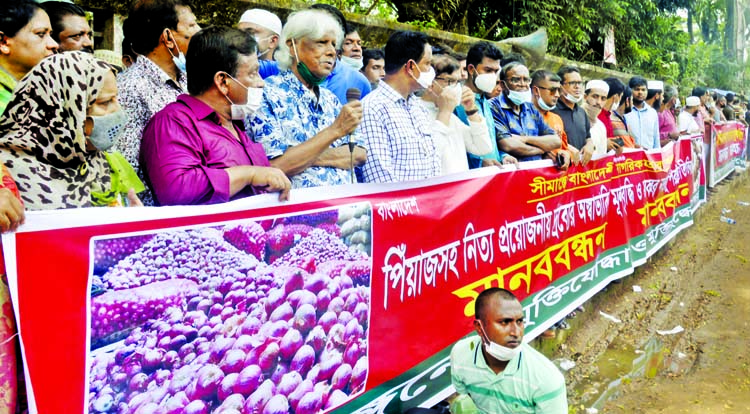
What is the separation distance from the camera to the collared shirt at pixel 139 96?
114 inches

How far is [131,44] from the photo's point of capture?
3.32 m

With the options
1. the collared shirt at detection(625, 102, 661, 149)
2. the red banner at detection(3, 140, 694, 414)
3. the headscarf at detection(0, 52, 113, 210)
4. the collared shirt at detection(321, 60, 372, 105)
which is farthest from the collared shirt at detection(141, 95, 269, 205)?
the collared shirt at detection(625, 102, 661, 149)

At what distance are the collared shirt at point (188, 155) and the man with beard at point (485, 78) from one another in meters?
2.55

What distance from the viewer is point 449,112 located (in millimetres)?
4109

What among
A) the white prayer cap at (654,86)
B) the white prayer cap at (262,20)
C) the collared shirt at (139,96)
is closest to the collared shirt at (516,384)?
the collared shirt at (139,96)

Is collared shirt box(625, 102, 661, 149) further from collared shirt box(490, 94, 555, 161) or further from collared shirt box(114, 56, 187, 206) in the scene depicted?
collared shirt box(114, 56, 187, 206)

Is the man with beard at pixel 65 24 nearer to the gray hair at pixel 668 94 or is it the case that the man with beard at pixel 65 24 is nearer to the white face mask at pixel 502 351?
the white face mask at pixel 502 351

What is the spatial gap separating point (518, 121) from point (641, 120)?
4405 millimetres

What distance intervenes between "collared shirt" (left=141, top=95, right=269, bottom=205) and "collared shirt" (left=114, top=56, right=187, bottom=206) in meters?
0.34

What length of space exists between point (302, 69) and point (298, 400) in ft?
4.91

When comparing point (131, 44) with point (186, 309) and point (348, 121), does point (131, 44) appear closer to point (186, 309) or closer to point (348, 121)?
point (348, 121)

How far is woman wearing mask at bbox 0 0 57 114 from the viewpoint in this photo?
2.67 metres

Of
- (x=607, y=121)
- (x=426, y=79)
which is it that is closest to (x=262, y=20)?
(x=426, y=79)

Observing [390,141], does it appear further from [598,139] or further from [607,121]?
[607,121]
